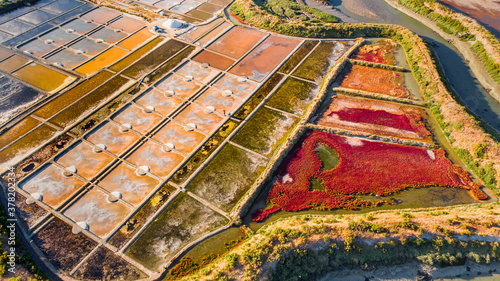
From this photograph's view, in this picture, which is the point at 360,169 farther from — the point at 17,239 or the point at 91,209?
the point at 17,239

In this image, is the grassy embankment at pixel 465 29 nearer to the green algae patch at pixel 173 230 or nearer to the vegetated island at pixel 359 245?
the vegetated island at pixel 359 245

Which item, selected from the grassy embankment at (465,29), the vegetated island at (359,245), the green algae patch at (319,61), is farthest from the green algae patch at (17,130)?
the grassy embankment at (465,29)

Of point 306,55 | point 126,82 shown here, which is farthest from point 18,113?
point 306,55

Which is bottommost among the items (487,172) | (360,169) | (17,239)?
(17,239)

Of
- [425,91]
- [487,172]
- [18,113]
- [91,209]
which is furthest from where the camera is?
[425,91]

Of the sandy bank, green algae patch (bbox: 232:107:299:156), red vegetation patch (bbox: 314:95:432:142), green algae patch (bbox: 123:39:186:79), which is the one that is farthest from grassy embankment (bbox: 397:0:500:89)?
green algae patch (bbox: 123:39:186:79)

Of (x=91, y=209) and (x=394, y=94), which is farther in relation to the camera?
(x=394, y=94)
